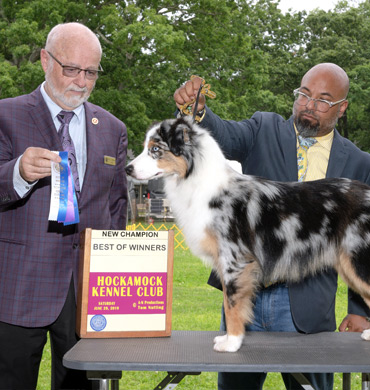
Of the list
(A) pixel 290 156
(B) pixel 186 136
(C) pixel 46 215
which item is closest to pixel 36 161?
(C) pixel 46 215

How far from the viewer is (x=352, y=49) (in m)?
33.6

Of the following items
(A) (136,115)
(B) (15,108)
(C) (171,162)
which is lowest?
(A) (136,115)

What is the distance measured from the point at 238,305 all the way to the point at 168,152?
41.0 inches

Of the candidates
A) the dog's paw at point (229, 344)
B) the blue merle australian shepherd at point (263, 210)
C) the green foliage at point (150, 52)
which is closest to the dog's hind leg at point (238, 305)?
the dog's paw at point (229, 344)

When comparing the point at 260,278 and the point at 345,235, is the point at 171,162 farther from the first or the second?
the point at 345,235

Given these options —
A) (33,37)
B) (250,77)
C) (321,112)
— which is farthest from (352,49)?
(321,112)

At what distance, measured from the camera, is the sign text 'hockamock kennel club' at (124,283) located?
322 cm

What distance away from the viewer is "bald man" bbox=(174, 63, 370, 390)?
3762mm

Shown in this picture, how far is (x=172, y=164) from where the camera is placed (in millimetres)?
3504

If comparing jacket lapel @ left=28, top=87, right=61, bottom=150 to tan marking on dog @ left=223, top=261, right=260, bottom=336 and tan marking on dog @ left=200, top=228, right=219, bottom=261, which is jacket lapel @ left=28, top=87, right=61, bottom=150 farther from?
tan marking on dog @ left=223, top=261, right=260, bottom=336

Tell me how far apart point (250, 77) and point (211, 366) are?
23277 mm

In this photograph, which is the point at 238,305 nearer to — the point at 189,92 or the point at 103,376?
the point at 103,376

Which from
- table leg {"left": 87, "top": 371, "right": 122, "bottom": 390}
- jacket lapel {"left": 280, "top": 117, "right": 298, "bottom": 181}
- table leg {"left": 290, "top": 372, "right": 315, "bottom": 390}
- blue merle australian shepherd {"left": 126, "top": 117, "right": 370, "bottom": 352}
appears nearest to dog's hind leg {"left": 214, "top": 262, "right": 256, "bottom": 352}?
blue merle australian shepherd {"left": 126, "top": 117, "right": 370, "bottom": 352}

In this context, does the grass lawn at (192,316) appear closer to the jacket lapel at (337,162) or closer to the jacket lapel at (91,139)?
the jacket lapel at (337,162)
